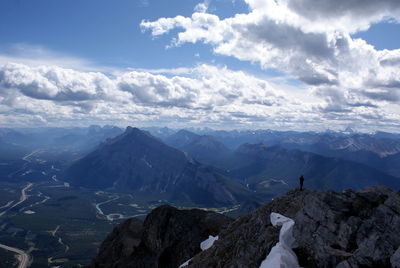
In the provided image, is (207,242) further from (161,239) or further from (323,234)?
(323,234)

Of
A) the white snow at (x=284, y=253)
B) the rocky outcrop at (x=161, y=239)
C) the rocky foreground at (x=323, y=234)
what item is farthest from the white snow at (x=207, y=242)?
the white snow at (x=284, y=253)

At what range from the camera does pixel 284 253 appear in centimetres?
4266

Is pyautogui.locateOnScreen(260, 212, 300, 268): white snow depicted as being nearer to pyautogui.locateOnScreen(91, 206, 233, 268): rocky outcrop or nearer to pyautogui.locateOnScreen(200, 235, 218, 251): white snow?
pyautogui.locateOnScreen(200, 235, 218, 251): white snow

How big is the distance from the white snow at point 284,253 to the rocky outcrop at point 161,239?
35.3 m

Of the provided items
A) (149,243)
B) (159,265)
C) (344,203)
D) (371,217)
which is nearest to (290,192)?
(344,203)

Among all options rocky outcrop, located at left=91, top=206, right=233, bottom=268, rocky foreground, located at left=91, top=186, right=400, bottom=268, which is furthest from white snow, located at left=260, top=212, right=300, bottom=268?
rocky outcrop, located at left=91, top=206, right=233, bottom=268

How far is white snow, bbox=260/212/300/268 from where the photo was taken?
1602 inches

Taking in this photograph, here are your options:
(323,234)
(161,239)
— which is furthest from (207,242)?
(323,234)

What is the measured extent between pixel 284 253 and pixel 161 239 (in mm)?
59293

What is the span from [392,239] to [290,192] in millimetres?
35123

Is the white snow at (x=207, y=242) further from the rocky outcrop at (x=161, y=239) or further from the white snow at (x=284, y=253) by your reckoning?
the white snow at (x=284, y=253)

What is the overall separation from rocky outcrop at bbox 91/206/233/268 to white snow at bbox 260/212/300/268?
116 feet

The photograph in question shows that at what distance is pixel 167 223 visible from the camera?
326ft

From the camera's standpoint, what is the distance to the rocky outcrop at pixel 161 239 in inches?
3406
